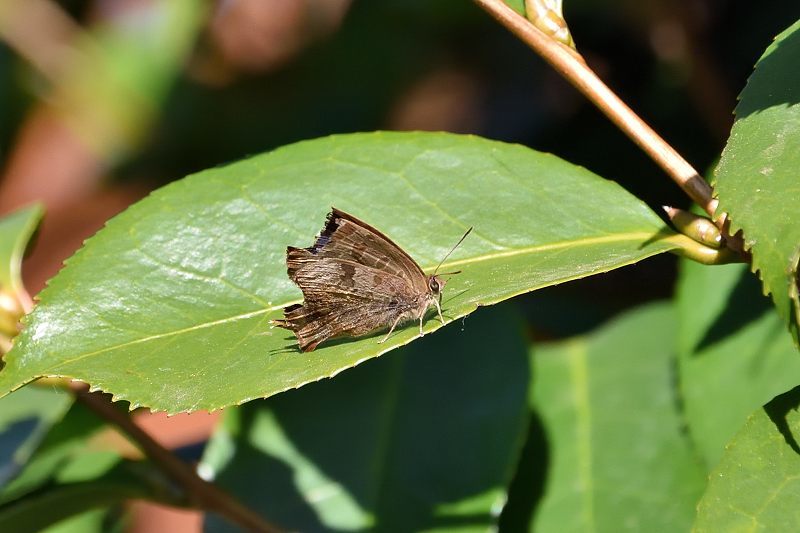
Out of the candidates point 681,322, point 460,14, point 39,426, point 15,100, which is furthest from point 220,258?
point 15,100

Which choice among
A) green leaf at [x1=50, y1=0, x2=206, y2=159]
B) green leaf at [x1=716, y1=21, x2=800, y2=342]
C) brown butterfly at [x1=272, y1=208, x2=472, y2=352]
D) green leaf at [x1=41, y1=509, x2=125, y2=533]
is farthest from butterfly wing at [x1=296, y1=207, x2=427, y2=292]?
green leaf at [x1=50, y1=0, x2=206, y2=159]

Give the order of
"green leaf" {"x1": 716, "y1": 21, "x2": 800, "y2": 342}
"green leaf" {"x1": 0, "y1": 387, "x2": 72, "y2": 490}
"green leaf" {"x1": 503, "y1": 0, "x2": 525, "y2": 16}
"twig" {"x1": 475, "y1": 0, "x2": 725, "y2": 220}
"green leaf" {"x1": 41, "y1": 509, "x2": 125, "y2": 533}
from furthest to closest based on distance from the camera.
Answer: "green leaf" {"x1": 41, "y1": 509, "x2": 125, "y2": 533}, "green leaf" {"x1": 0, "y1": 387, "x2": 72, "y2": 490}, "green leaf" {"x1": 503, "y1": 0, "x2": 525, "y2": 16}, "twig" {"x1": 475, "y1": 0, "x2": 725, "y2": 220}, "green leaf" {"x1": 716, "y1": 21, "x2": 800, "y2": 342}

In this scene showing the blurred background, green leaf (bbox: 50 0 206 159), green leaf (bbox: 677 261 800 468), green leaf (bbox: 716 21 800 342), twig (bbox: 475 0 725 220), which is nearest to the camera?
green leaf (bbox: 716 21 800 342)

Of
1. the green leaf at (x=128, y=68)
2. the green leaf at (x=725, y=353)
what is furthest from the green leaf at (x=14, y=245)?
the green leaf at (x=128, y=68)

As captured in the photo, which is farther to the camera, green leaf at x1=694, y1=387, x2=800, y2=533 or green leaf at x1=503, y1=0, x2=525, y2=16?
green leaf at x1=503, y1=0, x2=525, y2=16

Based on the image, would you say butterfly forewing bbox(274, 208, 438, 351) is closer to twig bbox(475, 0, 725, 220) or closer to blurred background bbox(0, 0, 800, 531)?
twig bbox(475, 0, 725, 220)

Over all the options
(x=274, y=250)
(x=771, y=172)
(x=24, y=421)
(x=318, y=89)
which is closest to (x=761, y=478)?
(x=771, y=172)
